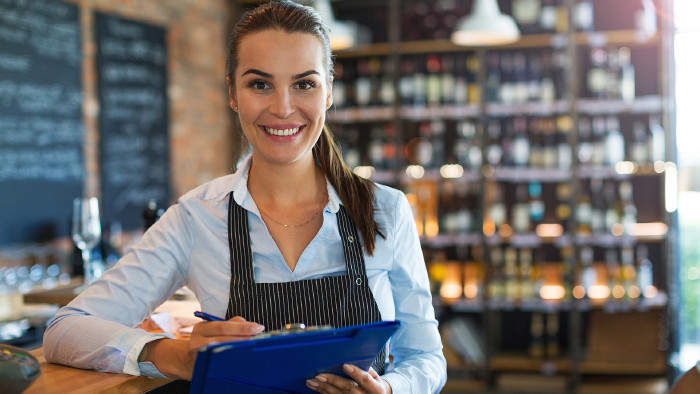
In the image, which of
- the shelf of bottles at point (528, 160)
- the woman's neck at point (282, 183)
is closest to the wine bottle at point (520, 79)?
the shelf of bottles at point (528, 160)

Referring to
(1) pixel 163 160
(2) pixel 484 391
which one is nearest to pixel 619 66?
(2) pixel 484 391

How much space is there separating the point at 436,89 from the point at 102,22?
2.35m

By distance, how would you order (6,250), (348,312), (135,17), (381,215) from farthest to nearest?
(135,17) → (6,250) → (381,215) → (348,312)

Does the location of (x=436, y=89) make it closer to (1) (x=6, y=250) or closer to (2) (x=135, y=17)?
(2) (x=135, y=17)

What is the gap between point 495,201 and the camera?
515 centimetres

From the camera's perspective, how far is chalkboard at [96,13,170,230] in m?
4.16

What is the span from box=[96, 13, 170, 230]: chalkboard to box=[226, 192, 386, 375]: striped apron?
2853 mm

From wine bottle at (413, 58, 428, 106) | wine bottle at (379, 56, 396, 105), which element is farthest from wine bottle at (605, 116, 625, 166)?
wine bottle at (379, 56, 396, 105)

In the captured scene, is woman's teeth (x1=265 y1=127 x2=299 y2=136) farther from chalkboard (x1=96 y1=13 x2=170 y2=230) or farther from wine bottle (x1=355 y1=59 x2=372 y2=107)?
wine bottle (x1=355 y1=59 x2=372 y2=107)

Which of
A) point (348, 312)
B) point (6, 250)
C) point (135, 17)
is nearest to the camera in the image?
point (348, 312)

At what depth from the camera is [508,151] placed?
497 cm

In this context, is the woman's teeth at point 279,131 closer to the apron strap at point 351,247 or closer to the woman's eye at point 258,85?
the woman's eye at point 258,85

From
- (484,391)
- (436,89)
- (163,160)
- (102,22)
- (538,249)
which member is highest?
(102,22)

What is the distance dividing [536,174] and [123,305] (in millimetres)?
3782
